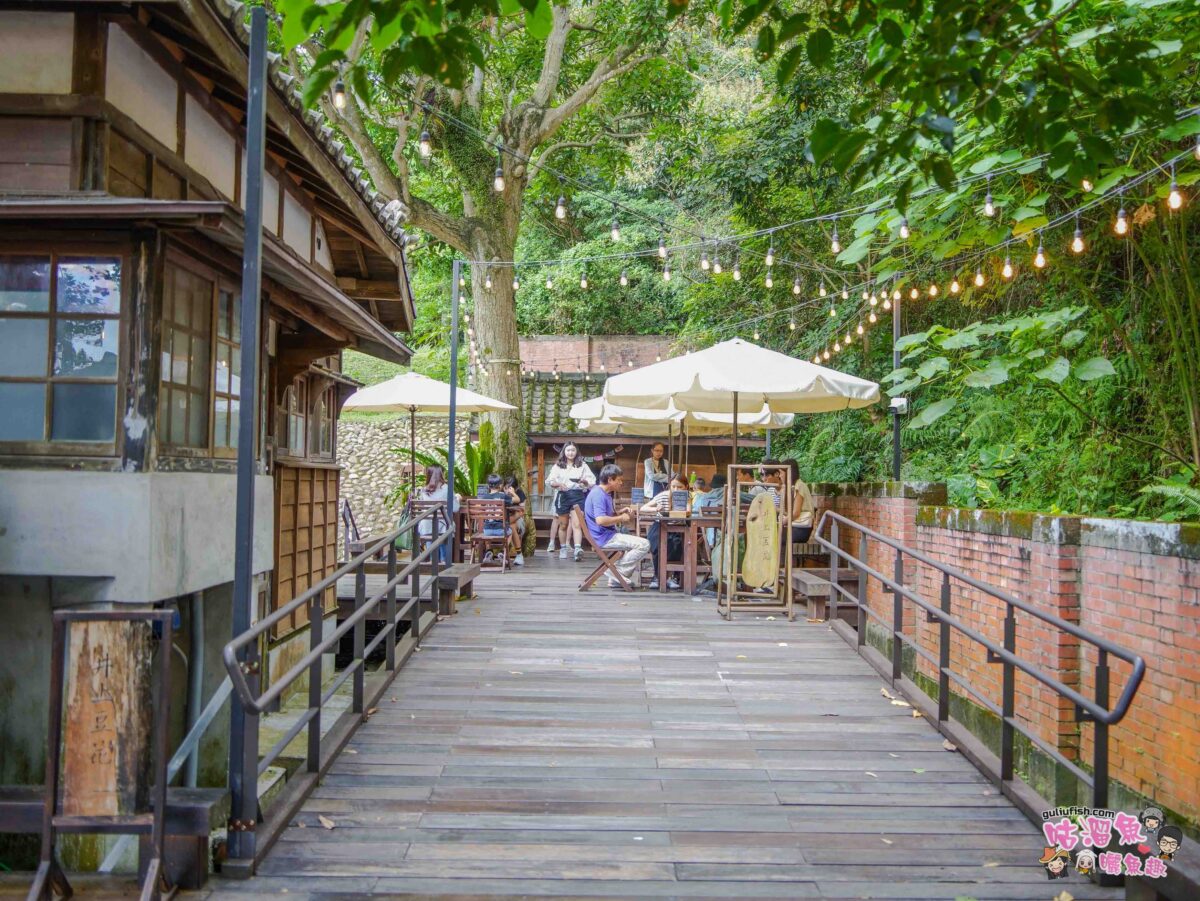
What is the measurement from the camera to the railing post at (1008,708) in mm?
4840

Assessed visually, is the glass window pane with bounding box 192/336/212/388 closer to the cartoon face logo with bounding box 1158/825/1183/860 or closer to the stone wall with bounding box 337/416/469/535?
the cartoon face logo with bounding box 1158/825/1183/860

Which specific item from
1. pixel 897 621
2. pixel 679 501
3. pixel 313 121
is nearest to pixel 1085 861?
pixel 897 621

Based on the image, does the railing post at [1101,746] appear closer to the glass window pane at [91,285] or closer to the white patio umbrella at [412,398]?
the glass window pane at [91,285]

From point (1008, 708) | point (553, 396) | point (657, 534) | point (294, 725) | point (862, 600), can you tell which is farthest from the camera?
point (553, 396)

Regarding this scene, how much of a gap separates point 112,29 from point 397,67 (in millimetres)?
2977

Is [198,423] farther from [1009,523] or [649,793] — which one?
[1009,523]

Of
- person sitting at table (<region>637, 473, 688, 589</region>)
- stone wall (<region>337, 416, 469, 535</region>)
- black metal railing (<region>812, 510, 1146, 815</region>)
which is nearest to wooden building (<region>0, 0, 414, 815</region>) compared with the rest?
black metal railing (<region>812, 510, 1146, 815</region>)

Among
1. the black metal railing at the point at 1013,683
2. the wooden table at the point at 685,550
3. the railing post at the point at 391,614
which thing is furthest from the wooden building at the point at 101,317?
the wooden table at the point at 685,550

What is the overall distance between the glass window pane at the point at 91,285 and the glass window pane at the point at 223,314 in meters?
1.07

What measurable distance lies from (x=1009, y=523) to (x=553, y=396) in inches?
569

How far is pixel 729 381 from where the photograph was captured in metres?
9.22

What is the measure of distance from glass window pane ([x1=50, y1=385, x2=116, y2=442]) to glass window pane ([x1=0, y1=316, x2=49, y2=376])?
0.17 meters

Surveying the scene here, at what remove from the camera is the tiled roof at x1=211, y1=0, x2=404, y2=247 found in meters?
5.07

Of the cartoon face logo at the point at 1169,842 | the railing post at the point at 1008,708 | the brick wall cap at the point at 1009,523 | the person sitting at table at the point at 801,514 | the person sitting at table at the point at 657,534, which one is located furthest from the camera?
the person sitting at table at the point at 657,534
